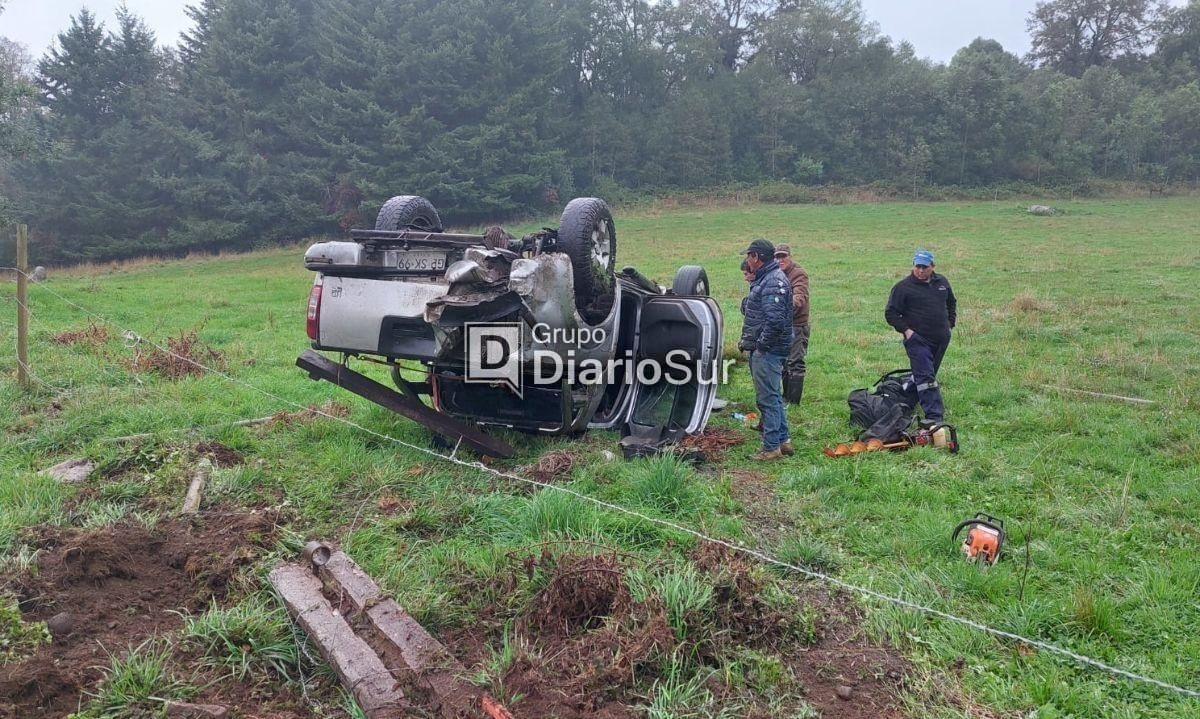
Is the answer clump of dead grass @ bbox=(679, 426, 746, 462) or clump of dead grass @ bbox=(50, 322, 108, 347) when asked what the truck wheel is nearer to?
clump of dead grass @ bbox=(679, 426, 746, 462)

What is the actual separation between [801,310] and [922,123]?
140 ft

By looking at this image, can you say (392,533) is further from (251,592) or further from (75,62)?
(75,62)

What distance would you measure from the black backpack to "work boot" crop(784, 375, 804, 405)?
82 centimetres

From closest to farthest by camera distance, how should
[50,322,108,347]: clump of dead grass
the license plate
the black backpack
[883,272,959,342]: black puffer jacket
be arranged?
the license plate
the black backpack
[883,272,959,342]: black puffer jacket
[50,322,108,347]: clump of dead grass

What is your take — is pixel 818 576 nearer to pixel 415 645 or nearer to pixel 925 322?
pixel 415 645

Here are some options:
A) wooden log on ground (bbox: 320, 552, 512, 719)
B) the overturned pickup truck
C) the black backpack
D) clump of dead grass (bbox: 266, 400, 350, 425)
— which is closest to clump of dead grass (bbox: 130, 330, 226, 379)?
clump of dead grass (bbox: 266, 400, 350, 425)

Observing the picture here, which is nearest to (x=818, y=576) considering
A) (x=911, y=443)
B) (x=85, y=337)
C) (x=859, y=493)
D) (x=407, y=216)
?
(x=859, y=493)

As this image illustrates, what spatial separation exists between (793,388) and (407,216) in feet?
13.4

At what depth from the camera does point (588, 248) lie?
5.16 m

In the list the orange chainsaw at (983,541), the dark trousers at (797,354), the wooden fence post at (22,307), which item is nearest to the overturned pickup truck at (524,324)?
the dark trousers at (797,354)

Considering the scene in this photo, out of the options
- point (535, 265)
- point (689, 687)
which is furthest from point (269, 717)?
point (535, 265)

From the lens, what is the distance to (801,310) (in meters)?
7.32

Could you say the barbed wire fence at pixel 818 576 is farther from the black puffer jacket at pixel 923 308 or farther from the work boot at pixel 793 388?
the work boot at pixel 793 388

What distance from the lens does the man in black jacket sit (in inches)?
245
